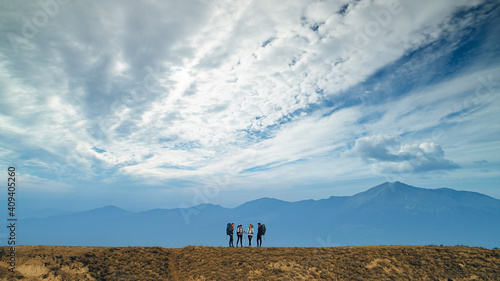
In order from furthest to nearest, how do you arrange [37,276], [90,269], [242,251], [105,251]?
[242,251]
[105,251]
[90,269]
[37,276]

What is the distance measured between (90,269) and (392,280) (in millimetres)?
26264

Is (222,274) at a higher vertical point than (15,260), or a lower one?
lower

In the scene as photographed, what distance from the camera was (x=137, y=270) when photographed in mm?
23578

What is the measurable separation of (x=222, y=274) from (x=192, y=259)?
457 centimetres

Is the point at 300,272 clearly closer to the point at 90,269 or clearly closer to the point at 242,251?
the point at 242,251

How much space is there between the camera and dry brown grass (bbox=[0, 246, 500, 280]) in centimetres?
2177

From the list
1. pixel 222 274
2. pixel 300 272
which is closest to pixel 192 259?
pixel 222 274

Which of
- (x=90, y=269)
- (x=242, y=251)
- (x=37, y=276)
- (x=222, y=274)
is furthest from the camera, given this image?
(x=242, y=251)

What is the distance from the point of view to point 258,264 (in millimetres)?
24875

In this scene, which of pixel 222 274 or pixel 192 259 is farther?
pixel 192 259

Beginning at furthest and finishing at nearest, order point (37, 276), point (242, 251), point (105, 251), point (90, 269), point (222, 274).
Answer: point (242, 251) < point (105, 251) < point (222, 274) < point (90, 269) < point (37, 276)

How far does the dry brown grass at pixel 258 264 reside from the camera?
2177 cm

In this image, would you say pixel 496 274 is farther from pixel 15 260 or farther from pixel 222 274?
pixel 15 260

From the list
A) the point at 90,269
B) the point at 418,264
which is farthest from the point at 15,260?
the point at 418,264
